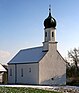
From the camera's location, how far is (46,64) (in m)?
43.7

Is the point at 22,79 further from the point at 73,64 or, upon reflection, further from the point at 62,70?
the point at 73,64

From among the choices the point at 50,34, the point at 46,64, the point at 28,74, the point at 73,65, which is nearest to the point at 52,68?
the point at 46,64

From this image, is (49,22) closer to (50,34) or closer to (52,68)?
(50,34)

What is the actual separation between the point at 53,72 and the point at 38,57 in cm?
326

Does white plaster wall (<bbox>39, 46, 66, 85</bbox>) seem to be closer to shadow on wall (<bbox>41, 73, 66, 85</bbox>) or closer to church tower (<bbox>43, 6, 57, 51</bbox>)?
shadow on wall (<bbox>41, 73, 66, 85</bbox>)

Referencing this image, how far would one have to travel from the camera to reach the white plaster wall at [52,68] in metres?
43.4

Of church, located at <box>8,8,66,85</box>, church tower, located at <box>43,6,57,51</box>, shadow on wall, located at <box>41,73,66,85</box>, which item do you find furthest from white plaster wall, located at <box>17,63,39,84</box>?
church tower, located at <box>43,6,57,51</box>

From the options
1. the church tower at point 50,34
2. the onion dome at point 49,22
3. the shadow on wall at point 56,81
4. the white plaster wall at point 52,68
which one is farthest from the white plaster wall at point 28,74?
the onion dome at point 49,22

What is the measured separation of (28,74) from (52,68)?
397cm

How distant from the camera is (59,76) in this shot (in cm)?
4516

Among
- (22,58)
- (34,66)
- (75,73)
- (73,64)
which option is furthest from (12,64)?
(73,64)

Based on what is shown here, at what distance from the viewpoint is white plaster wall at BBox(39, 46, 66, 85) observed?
4338 cm

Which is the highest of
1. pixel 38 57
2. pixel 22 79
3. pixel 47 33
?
pixel 47 33

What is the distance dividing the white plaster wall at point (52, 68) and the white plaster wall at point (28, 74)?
643mm
